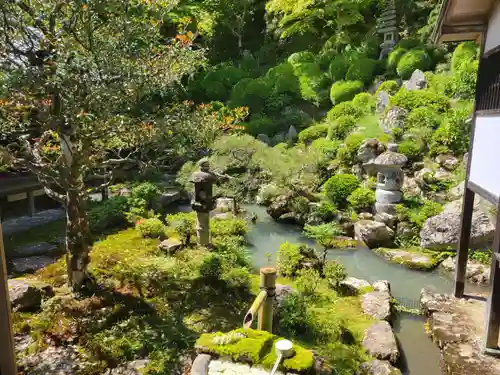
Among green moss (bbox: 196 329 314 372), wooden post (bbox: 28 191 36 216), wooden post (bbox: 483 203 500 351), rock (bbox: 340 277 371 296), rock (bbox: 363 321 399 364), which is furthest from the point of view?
wooden post (bbox: 28 191 36 216)

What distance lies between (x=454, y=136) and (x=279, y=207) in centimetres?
708

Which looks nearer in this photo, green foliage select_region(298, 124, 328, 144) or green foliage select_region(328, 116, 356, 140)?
green foliage select_region(328, 116, 356, 140)

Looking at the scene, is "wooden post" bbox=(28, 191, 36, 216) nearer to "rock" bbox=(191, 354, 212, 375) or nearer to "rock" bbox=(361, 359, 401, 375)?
"rock" bbox=(191, 354, 212, 375)

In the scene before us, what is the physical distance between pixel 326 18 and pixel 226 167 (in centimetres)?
1472

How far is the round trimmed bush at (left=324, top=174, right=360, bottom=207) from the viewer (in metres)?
14.1

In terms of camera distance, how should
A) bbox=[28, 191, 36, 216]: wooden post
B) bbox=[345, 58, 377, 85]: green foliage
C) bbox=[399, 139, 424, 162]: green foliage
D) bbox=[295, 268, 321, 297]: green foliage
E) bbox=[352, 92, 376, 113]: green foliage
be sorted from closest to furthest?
bbox=[295, 268, 321, 297]: green foliage → bbox=[28, 191, 36, 216]: wooden post → bbox=[399, 139, 424, 162]: green foliage → bbox=[352, 92, 376, 113]: green foliage → bbox=[345, 58, 377, 85]: green foliage

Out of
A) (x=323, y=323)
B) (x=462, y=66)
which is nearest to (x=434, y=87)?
(x=462, y=66)

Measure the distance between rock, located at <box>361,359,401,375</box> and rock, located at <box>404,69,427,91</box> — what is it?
15.8 meters

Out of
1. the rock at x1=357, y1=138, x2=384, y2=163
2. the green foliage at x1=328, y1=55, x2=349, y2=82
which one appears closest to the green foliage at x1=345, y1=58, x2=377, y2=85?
the green foliage at x1=328, y1=55, x2=349, y2=82

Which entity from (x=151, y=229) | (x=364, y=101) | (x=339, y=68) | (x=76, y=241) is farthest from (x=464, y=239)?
(x=339, y=68)

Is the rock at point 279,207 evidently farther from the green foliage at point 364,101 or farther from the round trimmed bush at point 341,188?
the green foliage at point 364,101

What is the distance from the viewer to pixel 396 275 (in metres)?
10.3

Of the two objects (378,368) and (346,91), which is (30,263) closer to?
(378,368)

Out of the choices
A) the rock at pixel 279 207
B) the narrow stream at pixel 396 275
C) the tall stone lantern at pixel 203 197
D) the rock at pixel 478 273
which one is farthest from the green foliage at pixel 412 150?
the tall stone lantern at pixel 203 197
